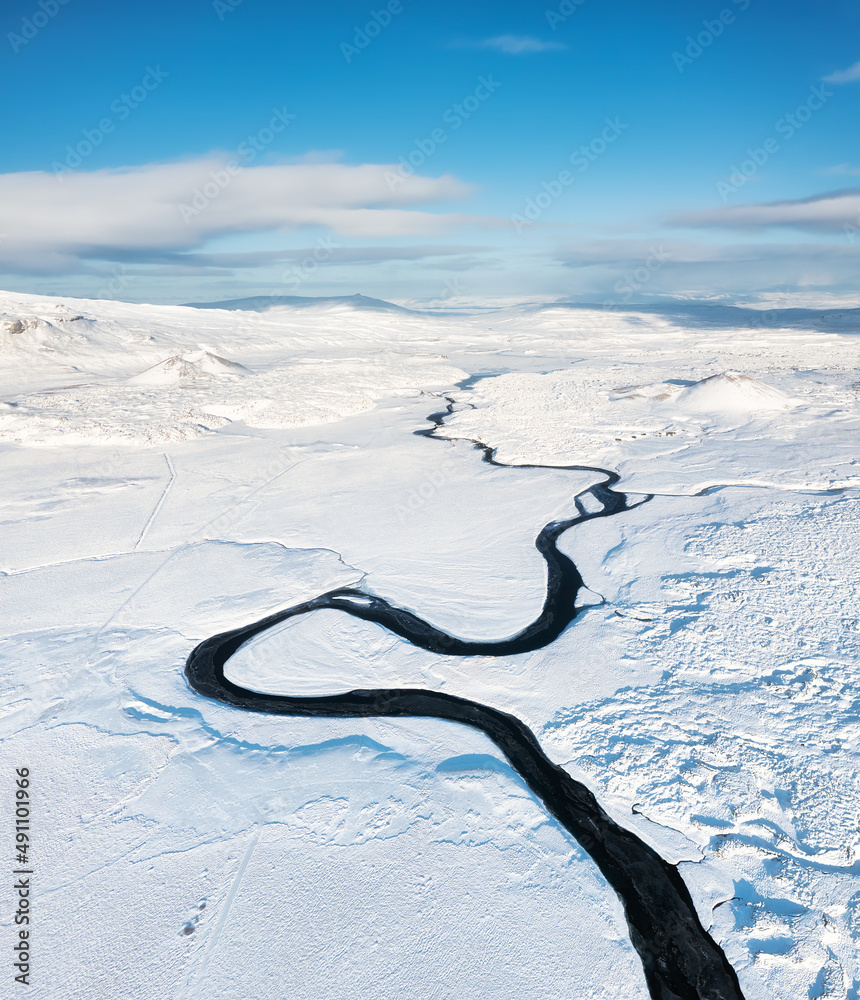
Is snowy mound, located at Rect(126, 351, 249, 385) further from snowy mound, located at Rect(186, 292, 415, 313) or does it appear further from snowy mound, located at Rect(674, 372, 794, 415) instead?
snowy mound, located at Rect(186, 292, 415, 313)

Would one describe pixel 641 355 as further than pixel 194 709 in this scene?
Yes

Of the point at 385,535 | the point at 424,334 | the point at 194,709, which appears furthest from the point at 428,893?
the point at 424,334

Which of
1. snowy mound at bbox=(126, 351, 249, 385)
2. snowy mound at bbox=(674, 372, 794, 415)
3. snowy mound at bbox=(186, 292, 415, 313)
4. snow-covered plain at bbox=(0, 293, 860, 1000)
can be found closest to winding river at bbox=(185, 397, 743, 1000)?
snow-covered plain at bbox=(0, 293, 860, 1000)

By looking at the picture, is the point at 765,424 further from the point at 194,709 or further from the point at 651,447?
the point at 194,709

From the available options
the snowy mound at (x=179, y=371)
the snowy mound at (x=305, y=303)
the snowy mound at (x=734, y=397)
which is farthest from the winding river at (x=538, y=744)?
the snowy mound at (x=305, y=303)

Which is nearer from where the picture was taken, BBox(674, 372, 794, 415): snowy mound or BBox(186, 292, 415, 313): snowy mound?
BBox(674, 372, 794, 415): snowy mound

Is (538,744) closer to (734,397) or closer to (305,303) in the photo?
(734,397)
